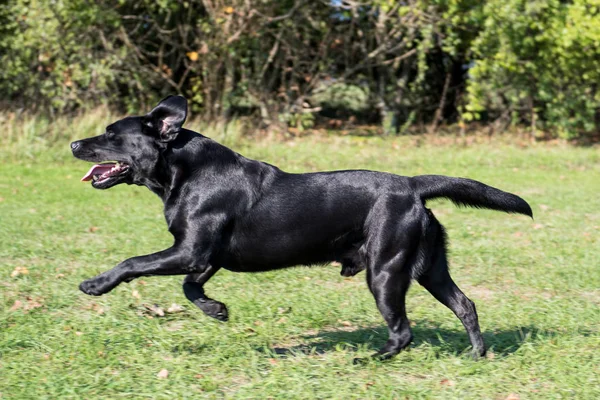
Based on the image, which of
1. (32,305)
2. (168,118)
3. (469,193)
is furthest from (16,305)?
(469,193)

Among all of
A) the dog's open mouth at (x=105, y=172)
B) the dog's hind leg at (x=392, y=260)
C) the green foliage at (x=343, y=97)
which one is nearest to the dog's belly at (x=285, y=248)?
the dog's hind leg at (x=392, y=260)

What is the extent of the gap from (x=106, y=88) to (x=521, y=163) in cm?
888

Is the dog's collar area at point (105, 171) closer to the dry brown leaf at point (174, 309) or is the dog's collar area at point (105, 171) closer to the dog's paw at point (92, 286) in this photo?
the dog's paw at point (92, 286)

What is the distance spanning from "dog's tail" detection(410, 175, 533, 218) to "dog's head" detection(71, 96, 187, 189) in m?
1.54

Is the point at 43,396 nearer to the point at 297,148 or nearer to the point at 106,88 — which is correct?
the point at 297,148

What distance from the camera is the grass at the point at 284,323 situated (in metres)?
4.49

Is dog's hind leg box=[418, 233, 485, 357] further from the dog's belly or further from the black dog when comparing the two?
the dog's belly

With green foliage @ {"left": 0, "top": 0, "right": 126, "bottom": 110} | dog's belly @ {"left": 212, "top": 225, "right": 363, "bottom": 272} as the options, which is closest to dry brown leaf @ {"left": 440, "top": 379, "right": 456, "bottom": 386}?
dog's belly @ {"left": 212, "top": 225, "right": 363, "bottom": 272}

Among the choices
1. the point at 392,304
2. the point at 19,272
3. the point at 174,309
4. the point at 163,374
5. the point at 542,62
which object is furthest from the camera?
the point at 542,62

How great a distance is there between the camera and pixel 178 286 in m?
6.63

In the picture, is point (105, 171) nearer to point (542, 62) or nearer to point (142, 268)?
point (142, 268)

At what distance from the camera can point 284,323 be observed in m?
5.70

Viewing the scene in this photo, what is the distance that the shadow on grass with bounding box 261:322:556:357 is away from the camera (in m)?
5.19

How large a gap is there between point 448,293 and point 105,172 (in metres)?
2.28
